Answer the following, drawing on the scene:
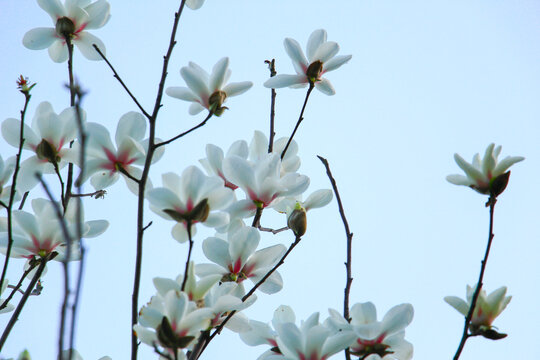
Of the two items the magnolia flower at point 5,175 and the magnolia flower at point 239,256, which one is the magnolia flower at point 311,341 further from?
the magnolia flower at point 5,175

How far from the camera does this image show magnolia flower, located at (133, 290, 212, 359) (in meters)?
0.72

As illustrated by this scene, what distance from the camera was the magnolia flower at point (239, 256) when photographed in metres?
0.94

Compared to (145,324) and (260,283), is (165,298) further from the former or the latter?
(260,283)

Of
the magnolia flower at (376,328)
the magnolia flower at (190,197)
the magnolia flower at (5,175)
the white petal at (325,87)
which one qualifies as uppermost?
the white petal at (325,87)

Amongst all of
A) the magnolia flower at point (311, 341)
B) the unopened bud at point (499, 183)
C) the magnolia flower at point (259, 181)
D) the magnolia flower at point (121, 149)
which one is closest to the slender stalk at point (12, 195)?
the magnolia flower at point (121, 149)

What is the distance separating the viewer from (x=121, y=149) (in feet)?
3.02

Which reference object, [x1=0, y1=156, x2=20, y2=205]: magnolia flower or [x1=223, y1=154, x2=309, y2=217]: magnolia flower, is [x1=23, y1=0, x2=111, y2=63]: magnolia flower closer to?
[x1=0, y1=156, x2=20, y2=205]: magnolia flower

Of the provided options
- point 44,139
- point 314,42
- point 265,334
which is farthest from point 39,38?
point 265,334

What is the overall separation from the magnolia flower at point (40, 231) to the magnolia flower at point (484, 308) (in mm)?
612

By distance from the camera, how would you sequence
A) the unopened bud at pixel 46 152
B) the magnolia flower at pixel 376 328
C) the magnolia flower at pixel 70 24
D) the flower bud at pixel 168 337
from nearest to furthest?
the flower bud at pixel 168 337
the magnolia flower at pixel 376 328
the unopened bud at pixel 46 152
the magnolia flower at pixel 70 24

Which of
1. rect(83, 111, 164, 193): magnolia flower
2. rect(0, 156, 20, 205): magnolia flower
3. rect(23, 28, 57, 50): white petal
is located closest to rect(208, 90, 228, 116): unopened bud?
rect(83, 111, 164, 193): magnolia flower

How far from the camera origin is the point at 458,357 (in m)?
0.86

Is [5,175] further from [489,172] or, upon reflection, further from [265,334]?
[489,172]

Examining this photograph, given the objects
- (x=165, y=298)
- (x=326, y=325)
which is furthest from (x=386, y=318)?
(x=165, y=298)
